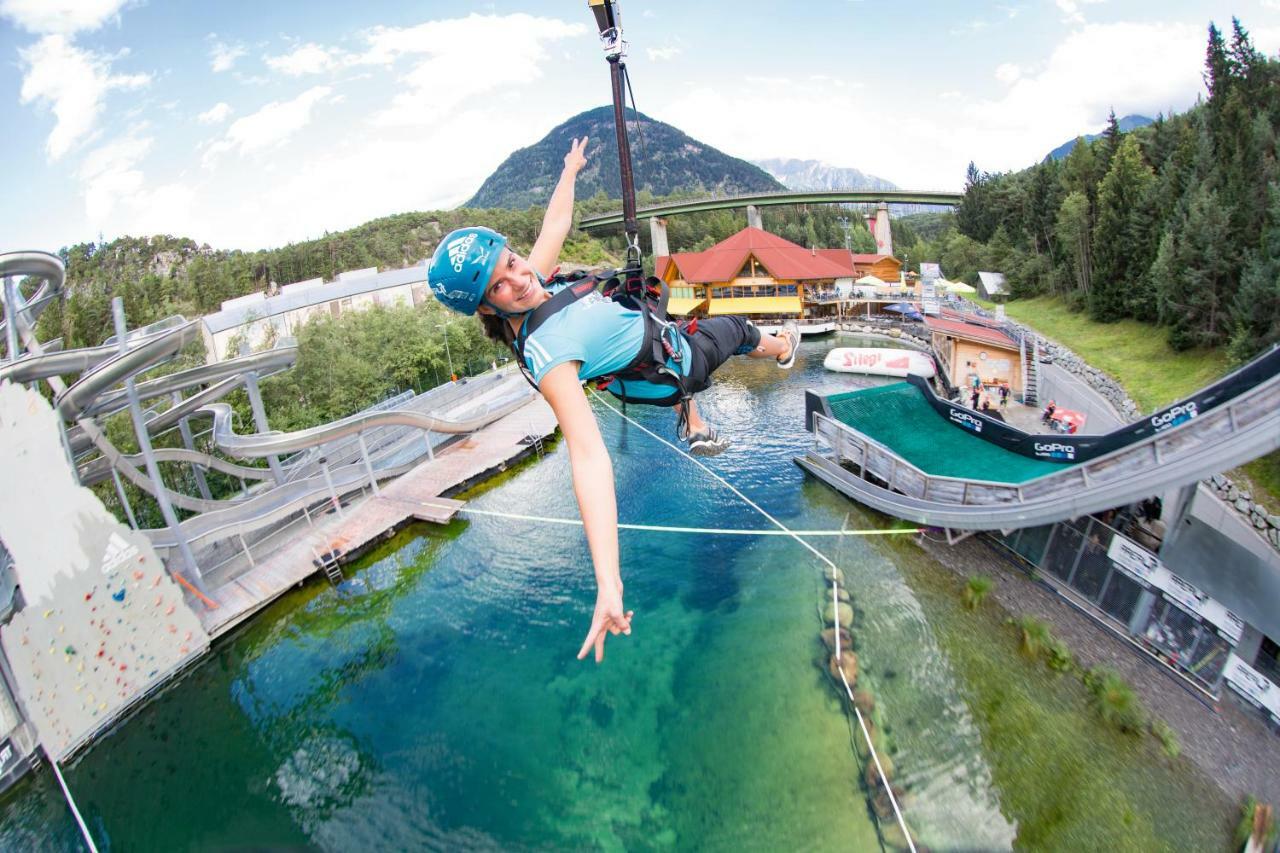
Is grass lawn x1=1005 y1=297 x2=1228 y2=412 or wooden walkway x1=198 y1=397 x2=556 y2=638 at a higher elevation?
grass lawn x1=1005 y1=297 x2=1228 y2=412

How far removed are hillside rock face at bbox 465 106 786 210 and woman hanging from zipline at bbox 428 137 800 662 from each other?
13163 centimetres

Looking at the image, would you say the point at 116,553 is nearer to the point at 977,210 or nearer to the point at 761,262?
the point at 761,262

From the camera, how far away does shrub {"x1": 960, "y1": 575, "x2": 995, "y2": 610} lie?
9852mm

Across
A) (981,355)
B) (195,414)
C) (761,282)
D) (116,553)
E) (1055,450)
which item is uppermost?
(195,414)

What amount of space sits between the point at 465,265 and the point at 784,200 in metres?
70.5

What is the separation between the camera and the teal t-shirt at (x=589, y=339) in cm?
256

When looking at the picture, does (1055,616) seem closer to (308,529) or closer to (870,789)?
(870,789)

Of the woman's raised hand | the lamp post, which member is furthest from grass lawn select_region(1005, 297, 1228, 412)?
the lamp post

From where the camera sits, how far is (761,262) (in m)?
40.8

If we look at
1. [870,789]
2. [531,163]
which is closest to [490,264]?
[870,789]

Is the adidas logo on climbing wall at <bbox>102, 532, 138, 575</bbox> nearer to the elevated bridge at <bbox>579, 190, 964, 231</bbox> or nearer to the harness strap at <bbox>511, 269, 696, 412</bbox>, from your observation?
the harness strap at <bbox>511, 269, 696, 412</bbox>

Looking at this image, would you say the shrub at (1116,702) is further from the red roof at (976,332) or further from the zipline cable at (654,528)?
the red roof at (976,332)

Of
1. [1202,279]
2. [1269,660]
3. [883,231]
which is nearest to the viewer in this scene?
[1269,660]

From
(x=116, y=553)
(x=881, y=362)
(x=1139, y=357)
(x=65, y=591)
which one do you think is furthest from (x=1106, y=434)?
(x=881, y=362)
